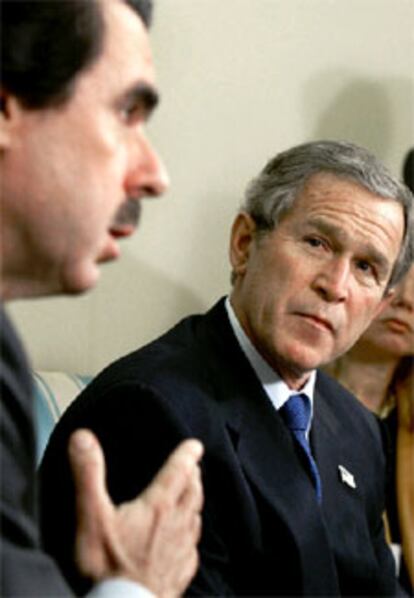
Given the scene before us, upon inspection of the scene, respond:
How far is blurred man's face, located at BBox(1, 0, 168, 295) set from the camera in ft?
3.26

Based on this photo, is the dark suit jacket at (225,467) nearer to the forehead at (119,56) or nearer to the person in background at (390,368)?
the forehead at (119,56)

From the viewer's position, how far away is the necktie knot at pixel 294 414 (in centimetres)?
170

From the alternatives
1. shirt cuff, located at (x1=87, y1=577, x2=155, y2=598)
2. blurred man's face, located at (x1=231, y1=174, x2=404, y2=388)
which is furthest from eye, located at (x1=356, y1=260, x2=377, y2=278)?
shirt cuff, located at (x1=87, y1=577, x2=155, y2=598)

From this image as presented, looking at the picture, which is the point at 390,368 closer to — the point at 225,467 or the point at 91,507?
the point at 225,467

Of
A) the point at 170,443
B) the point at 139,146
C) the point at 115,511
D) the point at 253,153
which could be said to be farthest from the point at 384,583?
the point at 253,153

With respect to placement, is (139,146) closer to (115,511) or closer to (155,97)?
(155,97)

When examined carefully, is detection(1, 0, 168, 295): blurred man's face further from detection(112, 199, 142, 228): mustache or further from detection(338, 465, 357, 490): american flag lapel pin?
detection(338, 465, 357, 490): american flag lapel pin

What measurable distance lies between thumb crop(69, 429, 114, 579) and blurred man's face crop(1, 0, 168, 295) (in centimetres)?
15

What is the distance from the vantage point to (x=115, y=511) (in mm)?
1105

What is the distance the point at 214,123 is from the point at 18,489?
1.79 metres

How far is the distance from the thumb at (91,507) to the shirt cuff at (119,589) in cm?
1

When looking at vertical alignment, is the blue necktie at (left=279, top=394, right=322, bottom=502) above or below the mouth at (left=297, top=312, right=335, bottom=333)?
below

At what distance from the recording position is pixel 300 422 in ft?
5.59

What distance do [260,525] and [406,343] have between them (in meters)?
1.14
